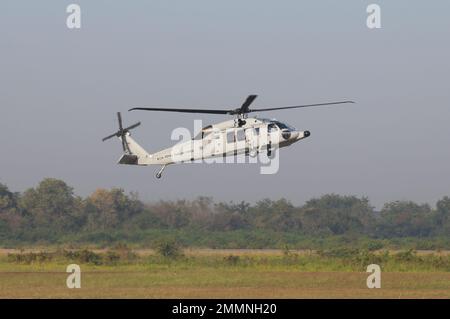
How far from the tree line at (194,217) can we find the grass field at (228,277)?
1274 centimetres

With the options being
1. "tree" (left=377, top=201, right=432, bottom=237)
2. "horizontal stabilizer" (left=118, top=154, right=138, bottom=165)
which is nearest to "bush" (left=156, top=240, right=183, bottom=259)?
"horizontal stabilizer" (left=118, top=154, right=138, bottom=165)

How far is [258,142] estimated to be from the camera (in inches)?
1511

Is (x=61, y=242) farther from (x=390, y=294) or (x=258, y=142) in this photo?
(x=390, y=294)

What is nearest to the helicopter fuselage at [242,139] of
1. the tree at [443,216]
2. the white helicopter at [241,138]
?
the white helicopter at [241,138]

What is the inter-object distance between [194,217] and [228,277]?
27567 mm

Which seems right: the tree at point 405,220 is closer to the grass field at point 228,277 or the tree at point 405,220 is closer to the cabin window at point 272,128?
the grass field at point 228,277

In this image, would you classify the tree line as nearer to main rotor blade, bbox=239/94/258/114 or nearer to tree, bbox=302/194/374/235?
tree, bbox=302/194/374/235

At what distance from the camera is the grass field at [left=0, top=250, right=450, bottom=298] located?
3228cm

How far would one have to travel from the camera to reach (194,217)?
65.5m

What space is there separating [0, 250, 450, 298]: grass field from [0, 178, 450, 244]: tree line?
41.8 feet

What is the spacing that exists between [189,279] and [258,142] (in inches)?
240

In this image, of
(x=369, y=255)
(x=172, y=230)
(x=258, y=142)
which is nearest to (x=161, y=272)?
(x=258, y=142)

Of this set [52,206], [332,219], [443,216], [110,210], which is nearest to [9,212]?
[52,206]
